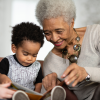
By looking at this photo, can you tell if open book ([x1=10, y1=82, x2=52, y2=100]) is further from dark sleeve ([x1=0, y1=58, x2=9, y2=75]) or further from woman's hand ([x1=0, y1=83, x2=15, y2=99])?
dark sleeve ([x1=0, y1=58, x2=9, y2=75])

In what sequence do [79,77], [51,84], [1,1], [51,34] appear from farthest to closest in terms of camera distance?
[1,1] < [51,34] < [51,84] < [79,77]

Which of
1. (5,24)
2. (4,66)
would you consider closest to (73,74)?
(4,66)

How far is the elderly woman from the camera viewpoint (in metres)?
1.34

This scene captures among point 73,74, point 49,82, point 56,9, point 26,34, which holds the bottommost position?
point 49,82

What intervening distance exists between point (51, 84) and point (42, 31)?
1.64 ft

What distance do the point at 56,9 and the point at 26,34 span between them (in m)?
0.34

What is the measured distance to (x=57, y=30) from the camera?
1.37 metres

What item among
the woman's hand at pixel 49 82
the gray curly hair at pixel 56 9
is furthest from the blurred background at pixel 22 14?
the woman's hand at pixel 49 82

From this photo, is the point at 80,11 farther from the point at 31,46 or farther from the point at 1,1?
the point at 31,46

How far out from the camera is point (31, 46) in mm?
1354

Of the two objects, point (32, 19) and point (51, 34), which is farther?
point (32, 19)

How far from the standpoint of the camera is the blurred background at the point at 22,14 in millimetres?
3631

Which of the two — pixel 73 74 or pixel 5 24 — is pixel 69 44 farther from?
pixel 5 24

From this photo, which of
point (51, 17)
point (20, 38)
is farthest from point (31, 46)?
point (51, 17)
